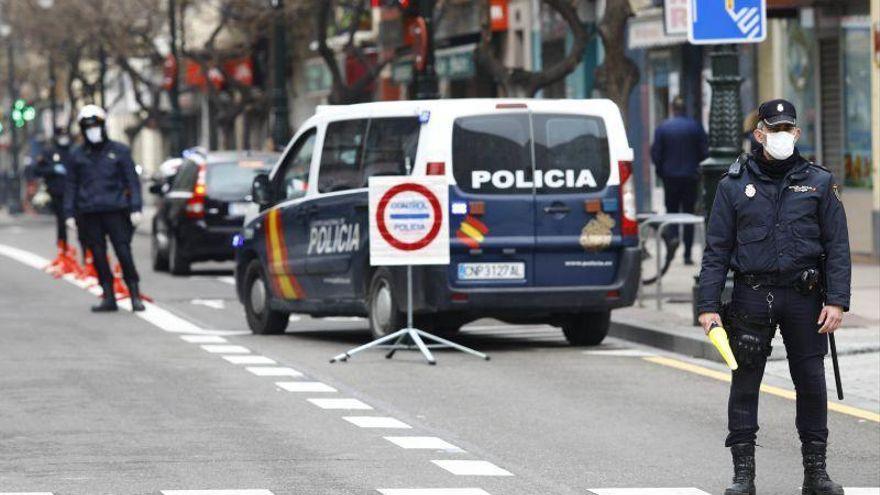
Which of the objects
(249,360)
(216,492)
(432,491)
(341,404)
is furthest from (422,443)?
(249,360)

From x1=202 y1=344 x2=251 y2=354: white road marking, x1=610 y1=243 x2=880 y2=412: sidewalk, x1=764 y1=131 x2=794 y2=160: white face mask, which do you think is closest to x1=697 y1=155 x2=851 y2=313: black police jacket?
x1=764 y1=131 x2=794 y2=160: white face mask

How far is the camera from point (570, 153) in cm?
1742

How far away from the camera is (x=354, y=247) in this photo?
59.1 feet

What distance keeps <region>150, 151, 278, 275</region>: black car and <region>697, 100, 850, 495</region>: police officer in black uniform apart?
64.1 ft

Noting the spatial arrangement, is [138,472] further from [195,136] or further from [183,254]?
[195,136]

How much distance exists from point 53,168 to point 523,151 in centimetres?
1609

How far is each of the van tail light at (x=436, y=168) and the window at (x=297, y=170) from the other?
167 centimetres

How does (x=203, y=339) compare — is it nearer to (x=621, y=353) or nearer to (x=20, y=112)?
(x=621, y=353)

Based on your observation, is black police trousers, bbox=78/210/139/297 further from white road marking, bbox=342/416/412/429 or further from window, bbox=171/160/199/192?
white road marking, bbox=342/416/412/429

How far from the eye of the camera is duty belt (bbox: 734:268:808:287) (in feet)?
32.5

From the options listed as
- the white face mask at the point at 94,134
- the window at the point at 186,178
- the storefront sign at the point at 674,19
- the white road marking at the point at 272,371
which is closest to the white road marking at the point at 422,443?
the white road marking at the point at 272,371

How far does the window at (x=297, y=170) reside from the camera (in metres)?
18.8

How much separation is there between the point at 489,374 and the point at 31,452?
4.96 meters

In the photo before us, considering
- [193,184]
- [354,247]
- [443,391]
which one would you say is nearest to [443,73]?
[193,184]
